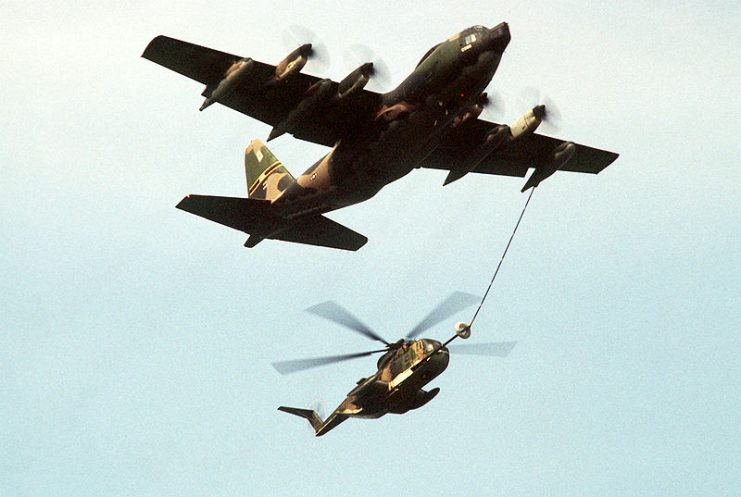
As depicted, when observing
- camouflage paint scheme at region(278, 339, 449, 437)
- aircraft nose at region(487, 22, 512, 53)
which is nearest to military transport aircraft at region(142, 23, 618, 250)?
aircraft nose at region(487, 22, 512, 53)

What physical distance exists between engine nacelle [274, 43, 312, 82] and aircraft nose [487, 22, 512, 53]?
6.10 metres

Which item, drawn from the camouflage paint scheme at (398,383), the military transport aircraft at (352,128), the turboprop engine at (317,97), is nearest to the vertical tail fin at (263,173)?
the military transport aircraft at (352,128)

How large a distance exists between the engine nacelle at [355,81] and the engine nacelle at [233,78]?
128 inches

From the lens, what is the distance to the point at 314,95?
142ft

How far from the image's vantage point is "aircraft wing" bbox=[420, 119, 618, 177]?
161 ft

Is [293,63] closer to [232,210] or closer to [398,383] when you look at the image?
[232,210]

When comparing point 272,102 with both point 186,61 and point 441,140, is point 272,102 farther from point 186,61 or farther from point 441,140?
point 441,140

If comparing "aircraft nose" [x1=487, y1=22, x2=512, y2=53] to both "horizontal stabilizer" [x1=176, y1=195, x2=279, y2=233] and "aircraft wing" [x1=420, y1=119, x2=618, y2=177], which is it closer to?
"aircraft wing" [x1=420, y1=119, x2=618, y2=177]

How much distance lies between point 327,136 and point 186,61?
21.2ft

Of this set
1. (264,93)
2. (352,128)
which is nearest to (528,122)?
(352,128)

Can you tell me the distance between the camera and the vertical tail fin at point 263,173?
162ft

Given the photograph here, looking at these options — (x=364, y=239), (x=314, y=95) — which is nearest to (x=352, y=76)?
(x=314, y=95)

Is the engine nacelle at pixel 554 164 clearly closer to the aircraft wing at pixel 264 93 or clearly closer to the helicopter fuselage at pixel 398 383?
the aircraft wing at pixel 264 93

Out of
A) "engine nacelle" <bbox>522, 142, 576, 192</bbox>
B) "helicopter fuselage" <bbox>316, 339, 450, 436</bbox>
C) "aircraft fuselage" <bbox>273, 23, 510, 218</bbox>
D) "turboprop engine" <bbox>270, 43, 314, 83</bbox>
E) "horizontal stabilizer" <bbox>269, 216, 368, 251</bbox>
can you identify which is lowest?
"helicopter fuselage" <bbox>316, 339, 450, 436</bbox>
